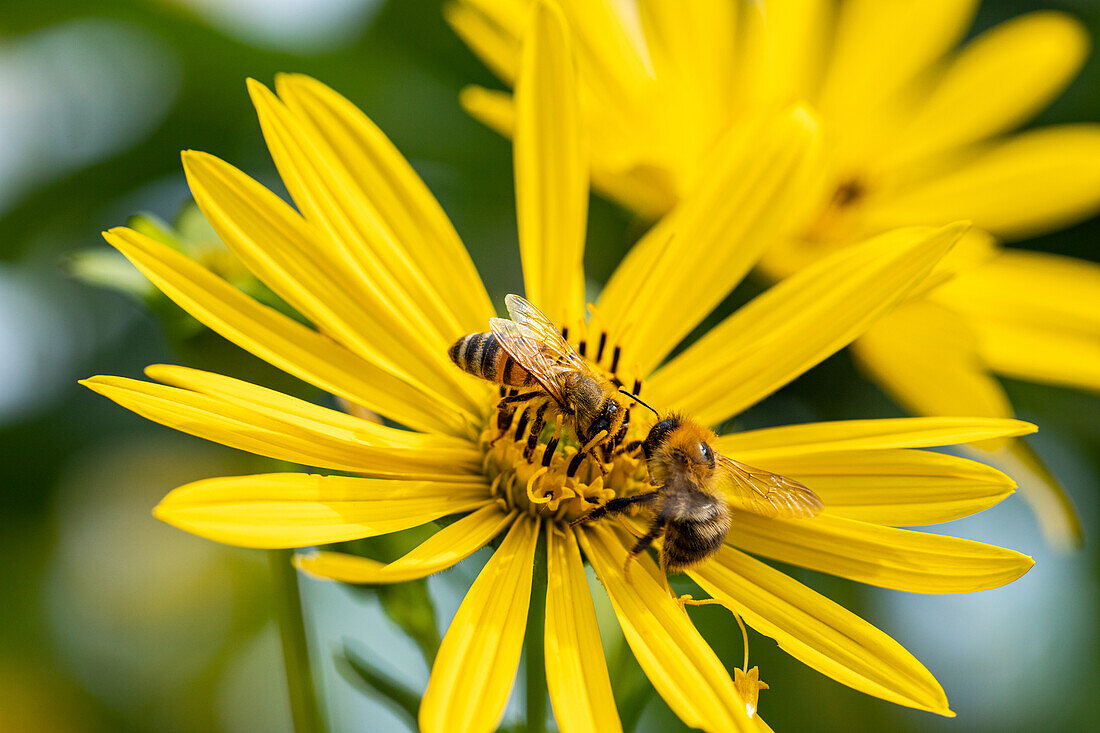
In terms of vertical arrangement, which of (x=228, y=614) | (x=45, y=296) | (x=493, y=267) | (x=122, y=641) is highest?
(x=493, y=267)

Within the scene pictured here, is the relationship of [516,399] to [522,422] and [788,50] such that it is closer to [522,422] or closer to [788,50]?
[522,422]

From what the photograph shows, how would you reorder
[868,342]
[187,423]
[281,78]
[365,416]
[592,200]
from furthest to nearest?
[592,200] < [868,342] < [365,416] < [281,78] < [187,423]

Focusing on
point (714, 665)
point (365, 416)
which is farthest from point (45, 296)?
point (714, 665)

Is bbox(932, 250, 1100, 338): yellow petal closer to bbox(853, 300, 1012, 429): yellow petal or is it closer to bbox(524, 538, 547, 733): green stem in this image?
bbox(853, 300, 1012, 429): yellow petal

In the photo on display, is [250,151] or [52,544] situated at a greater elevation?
[250,151]

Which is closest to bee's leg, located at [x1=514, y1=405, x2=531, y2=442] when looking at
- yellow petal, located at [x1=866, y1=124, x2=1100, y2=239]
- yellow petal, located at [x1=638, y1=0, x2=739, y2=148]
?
yellow petal, located at [x1=638, y1=0, x2=739, y2=148]

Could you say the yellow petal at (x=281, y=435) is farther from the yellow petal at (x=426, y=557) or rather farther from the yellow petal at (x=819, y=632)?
the yellow petal at (x=819, y=632)

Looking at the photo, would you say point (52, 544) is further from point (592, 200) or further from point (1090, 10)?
point (1090, 10)
